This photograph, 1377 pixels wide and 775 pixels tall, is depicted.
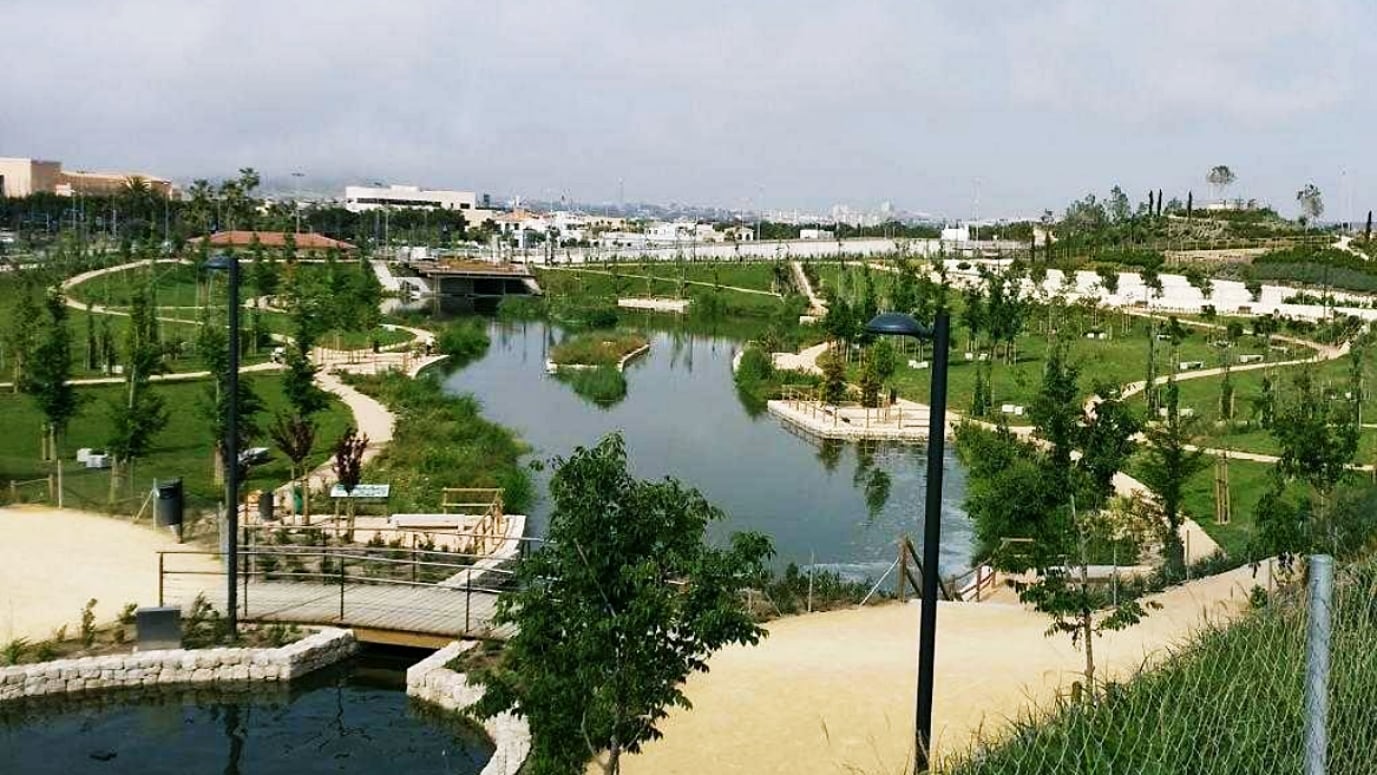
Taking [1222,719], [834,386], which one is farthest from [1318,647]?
[834,386]

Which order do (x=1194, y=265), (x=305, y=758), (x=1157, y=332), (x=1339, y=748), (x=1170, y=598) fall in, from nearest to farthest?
1. (x=1339, y=748)
2. (x=305, y=758)
3. (x=1170, y=598)
4. (x=1157, y=332)
5. (x=1194, y=265)

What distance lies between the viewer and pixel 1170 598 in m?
16.2

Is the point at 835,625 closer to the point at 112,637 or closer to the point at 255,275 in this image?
the point at 112,637

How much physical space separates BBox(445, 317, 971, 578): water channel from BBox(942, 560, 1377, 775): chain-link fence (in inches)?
507

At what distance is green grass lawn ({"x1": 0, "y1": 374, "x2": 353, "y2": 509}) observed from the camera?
22172 millimetres

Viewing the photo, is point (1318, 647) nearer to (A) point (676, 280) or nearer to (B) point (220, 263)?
(B) point (220, 263)

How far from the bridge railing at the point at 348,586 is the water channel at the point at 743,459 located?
4.78 m

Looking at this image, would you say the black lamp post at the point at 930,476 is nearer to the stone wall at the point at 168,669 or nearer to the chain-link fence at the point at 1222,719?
the chain-link fence at the point at 1222,719

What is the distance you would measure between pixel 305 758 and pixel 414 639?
243 centimetres

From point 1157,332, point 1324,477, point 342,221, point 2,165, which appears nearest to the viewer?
point 1324,477

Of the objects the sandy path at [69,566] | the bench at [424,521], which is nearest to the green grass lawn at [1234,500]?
the bench at [424,521]

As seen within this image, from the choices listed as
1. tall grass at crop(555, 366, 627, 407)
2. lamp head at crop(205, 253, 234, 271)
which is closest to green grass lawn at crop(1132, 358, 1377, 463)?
tall grass at crop(555, 366, 627, 407)

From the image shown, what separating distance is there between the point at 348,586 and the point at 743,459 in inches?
591

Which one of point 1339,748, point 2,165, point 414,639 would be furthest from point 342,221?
point 1339,748
